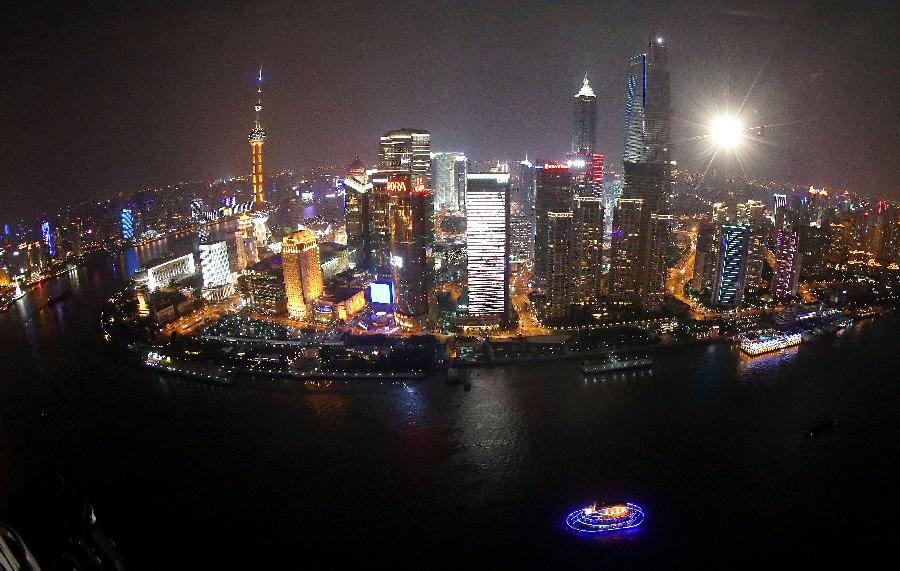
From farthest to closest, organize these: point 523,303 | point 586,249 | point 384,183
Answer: point 384,183 → point 523,303 → point 586,249

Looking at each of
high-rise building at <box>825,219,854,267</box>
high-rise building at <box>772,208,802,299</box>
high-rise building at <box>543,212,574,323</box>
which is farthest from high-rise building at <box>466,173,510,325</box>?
high-rise building at <box>825,219,854,267</box>

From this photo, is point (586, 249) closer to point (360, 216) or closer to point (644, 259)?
point (644, 259)

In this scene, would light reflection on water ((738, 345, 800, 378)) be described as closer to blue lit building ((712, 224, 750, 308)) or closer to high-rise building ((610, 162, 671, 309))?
blue lit building ((712, 224, 750, 308))

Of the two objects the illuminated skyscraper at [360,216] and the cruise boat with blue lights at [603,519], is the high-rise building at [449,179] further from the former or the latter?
the cruise boat with blue lights at [603,519]

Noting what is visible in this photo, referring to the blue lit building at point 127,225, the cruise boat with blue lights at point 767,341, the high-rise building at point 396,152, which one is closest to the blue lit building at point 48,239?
the blue lit building at point 127,225

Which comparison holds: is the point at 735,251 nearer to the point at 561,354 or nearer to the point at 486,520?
the point at 561,354

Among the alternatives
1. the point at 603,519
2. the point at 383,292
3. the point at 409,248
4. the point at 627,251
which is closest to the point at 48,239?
the point at 383,292
